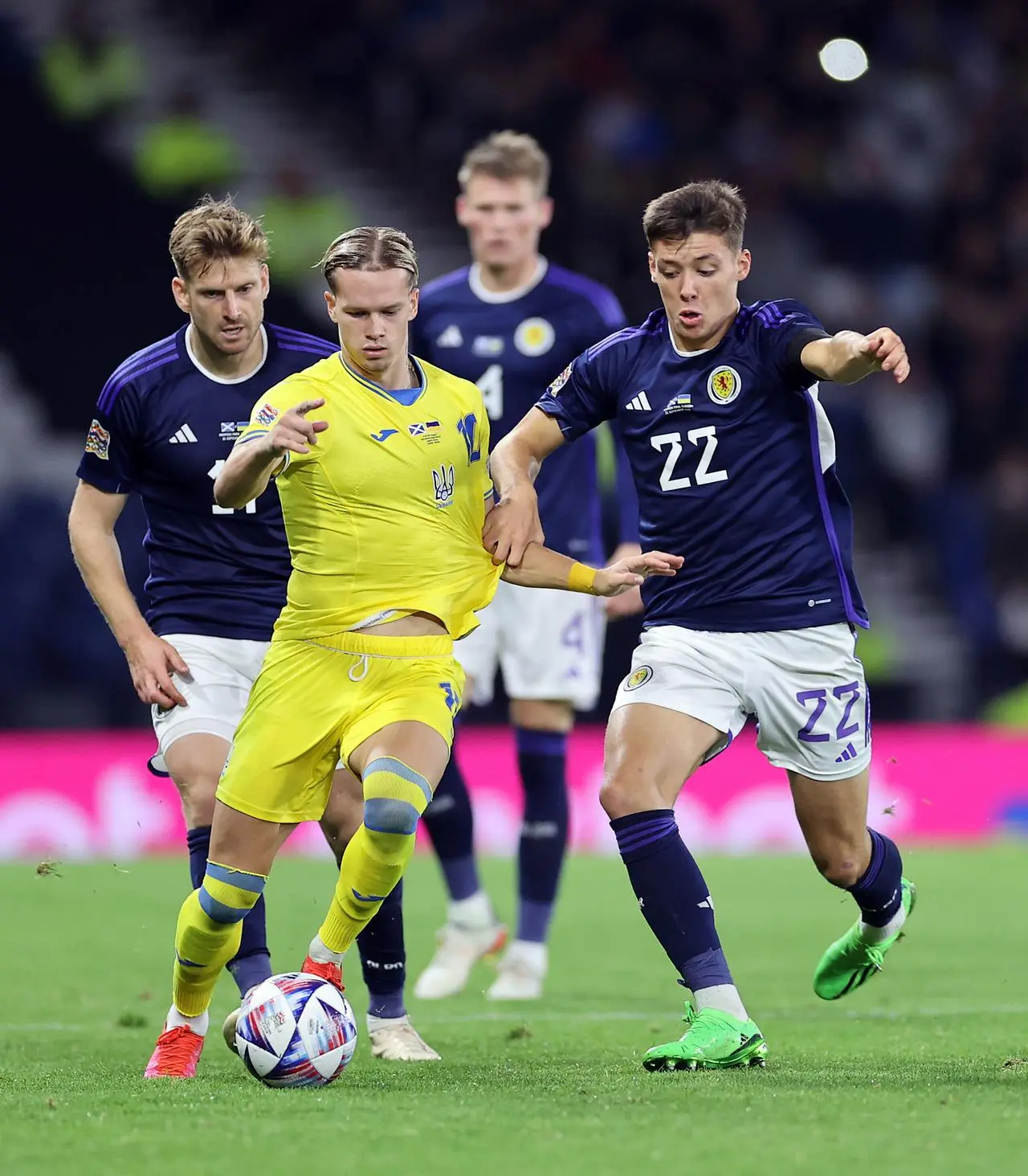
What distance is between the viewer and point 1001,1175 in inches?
131

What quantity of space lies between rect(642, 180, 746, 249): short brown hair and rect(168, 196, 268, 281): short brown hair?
1061 millimetres

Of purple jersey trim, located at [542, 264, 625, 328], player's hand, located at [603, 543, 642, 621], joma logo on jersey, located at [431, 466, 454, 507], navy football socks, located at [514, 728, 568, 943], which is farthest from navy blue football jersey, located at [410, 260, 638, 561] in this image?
joma logo on jersey, located at [431, 466, 454, 507]

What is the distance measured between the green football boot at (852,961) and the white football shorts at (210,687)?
1903mm

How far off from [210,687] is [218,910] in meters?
0.78

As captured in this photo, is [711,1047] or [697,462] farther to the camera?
[697,462]

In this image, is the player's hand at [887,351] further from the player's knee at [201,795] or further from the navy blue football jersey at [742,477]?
the player's knee at [201,795]

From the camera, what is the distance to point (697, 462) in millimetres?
5082

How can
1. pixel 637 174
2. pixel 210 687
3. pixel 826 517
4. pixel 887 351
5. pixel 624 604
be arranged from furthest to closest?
pixel 637 174 → pixel 624 604 → pixel 210 687 → pixel 826 517 → pixel 887 351

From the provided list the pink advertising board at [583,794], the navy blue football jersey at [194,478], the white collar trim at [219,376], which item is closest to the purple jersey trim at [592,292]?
the navy blue football jersey at [194,478]

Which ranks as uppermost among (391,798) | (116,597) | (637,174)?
(637,174)

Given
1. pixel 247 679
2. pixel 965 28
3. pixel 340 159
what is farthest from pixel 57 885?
pixel 965 28

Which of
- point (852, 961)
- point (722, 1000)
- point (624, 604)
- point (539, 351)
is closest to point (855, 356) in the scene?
point (624, 604)

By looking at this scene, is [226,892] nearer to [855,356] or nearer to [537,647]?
[855,356]

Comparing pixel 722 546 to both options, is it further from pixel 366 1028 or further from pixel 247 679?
pixel 366 1028
